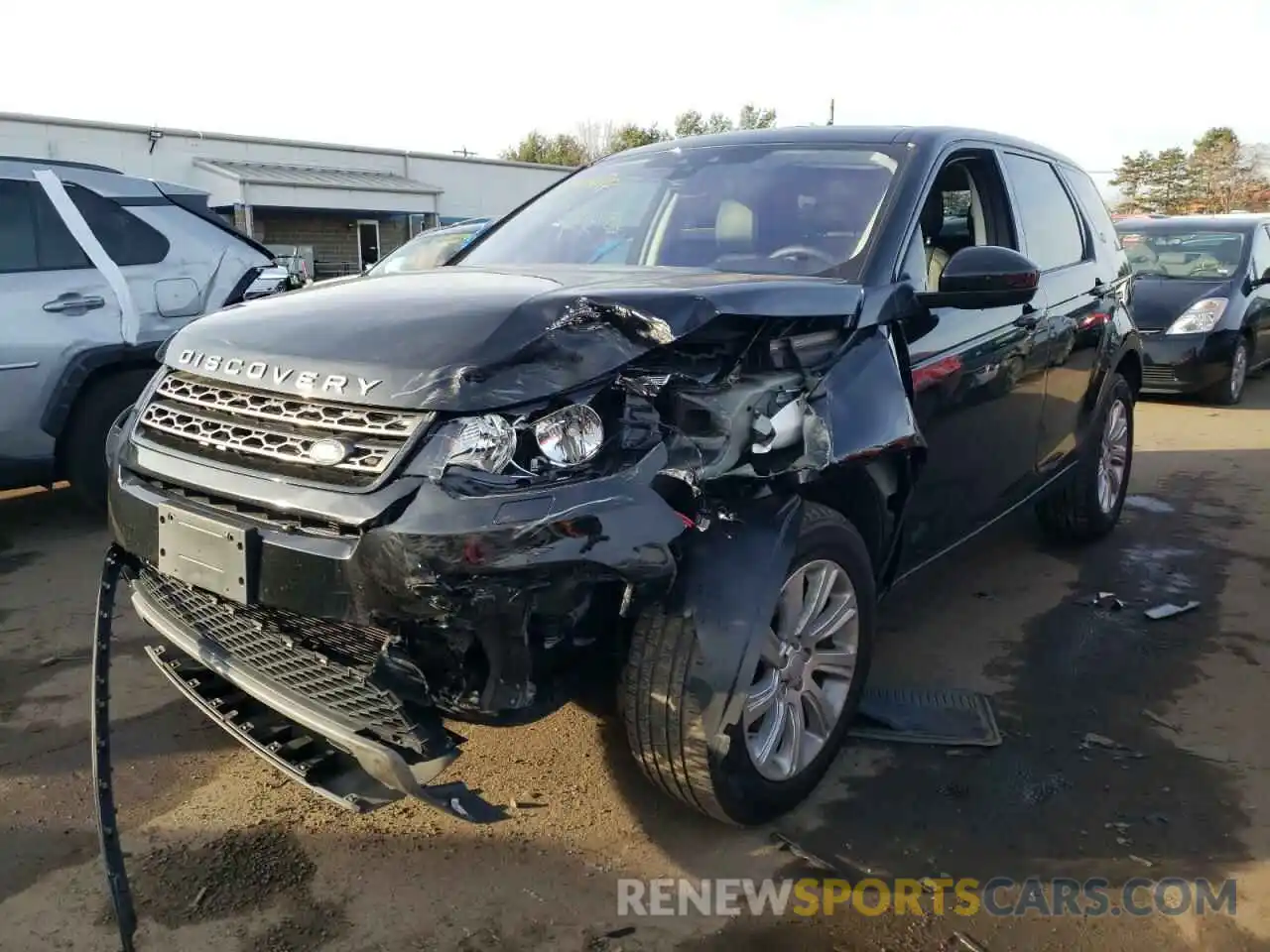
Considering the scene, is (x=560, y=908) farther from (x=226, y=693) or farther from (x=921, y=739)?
(x=921, y=739)

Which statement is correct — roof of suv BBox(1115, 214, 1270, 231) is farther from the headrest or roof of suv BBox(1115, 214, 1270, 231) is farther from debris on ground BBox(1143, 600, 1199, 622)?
the headrest

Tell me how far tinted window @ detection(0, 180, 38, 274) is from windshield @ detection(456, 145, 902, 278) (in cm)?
257

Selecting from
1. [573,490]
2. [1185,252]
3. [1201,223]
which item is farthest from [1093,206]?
[1201,223]

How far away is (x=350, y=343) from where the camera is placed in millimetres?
2305

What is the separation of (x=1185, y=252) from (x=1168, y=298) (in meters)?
0.94

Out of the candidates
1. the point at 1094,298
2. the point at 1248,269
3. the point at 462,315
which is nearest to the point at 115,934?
the point at 462,315

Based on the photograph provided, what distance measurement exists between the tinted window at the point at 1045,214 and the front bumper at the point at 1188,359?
5.42m

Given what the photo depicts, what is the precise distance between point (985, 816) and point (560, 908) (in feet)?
3.94

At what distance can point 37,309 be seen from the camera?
4883 mm

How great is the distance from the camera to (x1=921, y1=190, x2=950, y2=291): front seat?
128 inches

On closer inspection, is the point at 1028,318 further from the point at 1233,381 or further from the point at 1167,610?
the point at 1233,381

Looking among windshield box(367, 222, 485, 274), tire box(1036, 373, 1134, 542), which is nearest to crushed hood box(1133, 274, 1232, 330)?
tire box(1036, 373, 1134, 542)

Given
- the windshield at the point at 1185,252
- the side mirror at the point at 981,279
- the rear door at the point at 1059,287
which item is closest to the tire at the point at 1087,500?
the rear door at the point at 1059,287

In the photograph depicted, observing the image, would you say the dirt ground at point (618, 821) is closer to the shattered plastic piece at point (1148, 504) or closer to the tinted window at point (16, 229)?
the tinted window at point (16, 229)
